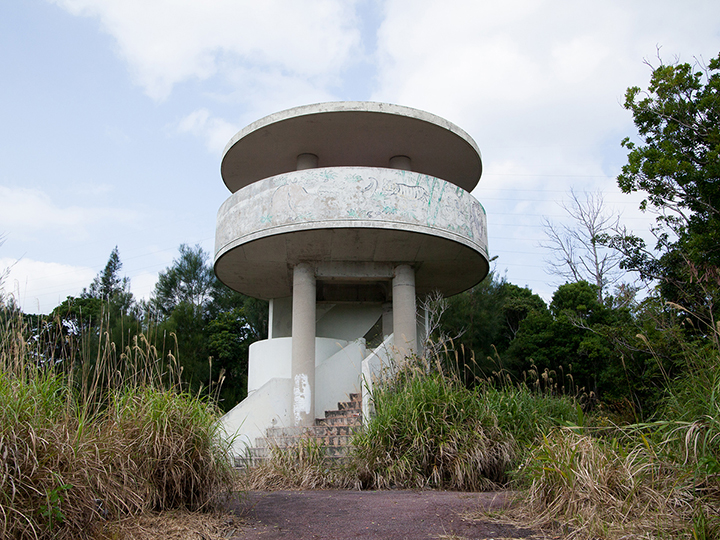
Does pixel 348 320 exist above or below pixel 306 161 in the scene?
below

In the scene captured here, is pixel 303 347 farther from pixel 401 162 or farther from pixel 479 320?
pixel 479 320

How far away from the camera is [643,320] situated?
11375 mm

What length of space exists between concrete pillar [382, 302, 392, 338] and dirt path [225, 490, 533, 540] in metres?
7.06

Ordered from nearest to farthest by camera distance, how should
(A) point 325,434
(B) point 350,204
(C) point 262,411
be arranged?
(A) point 325,434
(B) point 350,204
(C) point 262,411

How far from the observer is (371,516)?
4625 millimetres

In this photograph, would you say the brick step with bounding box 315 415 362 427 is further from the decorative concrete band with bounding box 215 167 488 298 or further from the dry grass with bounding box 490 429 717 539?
the dry grass with bounding box 490 429 717 539

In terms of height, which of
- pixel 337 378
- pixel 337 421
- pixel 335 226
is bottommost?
pixel 337 421

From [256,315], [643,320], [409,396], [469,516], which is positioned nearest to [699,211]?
[643,320]

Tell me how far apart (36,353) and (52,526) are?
5.70 feet

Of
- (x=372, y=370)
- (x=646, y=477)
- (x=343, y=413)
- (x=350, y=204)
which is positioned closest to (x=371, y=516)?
(x=646, y=477)

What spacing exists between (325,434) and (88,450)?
231 inches

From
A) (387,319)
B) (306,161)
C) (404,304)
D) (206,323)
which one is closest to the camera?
(404,304)

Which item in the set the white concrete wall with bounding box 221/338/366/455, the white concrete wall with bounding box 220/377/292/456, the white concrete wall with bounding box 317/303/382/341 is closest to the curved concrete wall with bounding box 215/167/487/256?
the white concrete wall with bounding box 221/338/366/455

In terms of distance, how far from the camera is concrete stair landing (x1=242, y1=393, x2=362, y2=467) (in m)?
7.98
